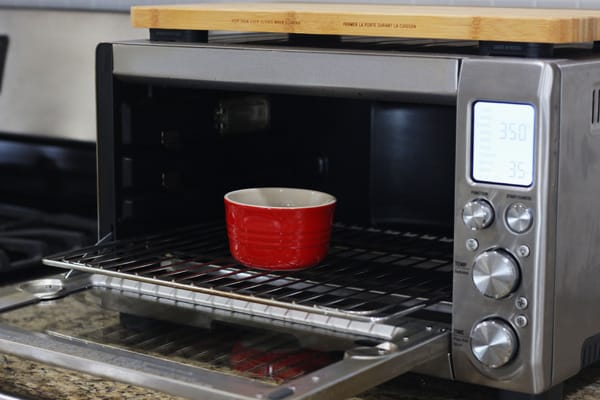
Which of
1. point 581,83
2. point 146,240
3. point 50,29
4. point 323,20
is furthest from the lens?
point 50,29

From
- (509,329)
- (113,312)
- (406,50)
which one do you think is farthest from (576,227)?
(113,312)

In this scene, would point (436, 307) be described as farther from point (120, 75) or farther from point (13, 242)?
point (13, 242)

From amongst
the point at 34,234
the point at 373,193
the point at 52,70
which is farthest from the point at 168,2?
the point at 373,193

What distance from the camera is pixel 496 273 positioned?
2.56 feet

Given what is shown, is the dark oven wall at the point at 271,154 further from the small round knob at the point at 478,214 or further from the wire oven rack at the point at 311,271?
the small round knob at the point at 478,214

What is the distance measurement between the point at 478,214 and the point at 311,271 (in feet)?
0.69

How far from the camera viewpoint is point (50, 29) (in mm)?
1501

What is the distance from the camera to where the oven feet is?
809 mm

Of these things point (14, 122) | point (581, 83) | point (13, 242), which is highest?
point (581, 83)

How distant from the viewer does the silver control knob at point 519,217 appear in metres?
0.76

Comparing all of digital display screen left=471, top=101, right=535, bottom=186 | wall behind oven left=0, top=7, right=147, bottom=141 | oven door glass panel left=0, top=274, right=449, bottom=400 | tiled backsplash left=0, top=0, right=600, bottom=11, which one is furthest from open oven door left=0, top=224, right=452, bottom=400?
wall behind oven left=0, top=7, right=147, bottom=141

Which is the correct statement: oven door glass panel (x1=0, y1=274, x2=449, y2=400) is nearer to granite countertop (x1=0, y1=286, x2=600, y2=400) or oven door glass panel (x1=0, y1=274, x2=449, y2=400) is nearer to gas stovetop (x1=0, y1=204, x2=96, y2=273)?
granite countertop (x1=0, y1=286, x2=600, y2=400)

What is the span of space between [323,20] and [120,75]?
8.0 inches

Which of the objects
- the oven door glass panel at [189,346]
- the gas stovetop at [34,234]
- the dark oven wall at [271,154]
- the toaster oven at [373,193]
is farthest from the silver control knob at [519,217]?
the gas stovetop at [34,234]
